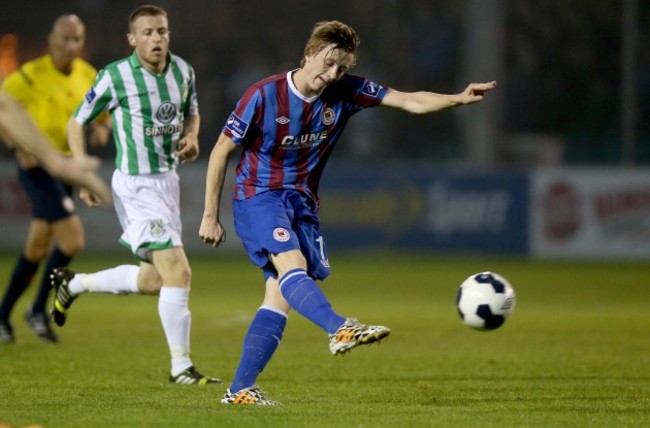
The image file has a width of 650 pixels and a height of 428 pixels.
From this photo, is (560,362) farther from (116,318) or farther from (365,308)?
(116,318)

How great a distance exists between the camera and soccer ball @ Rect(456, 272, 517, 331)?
6840mm

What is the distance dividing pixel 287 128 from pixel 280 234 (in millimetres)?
577

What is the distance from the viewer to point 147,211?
305 inches

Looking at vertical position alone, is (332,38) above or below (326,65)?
above

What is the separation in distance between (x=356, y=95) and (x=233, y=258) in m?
13.0

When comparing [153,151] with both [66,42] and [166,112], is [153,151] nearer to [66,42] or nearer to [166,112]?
[166,112]

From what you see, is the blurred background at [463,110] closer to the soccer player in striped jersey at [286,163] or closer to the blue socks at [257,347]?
the soccer player in striped jersey at [286,163]

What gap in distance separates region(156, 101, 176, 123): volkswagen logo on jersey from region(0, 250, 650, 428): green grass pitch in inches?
64.0

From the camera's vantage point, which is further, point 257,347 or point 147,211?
point 147,211

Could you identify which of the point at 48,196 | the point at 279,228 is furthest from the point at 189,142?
the point at 48,196

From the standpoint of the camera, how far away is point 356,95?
22.2 feet

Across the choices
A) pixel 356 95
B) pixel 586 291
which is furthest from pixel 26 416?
pixel 586 291

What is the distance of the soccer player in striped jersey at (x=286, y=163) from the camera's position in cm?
634

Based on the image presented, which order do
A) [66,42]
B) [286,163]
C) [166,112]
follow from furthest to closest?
[66,42] → [166,112] → [286,163]
